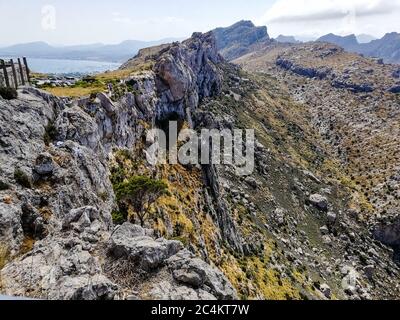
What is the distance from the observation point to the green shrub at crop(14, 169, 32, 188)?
24.0 m

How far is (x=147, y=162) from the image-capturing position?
202ft

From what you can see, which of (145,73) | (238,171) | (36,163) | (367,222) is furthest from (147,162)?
(367,222)

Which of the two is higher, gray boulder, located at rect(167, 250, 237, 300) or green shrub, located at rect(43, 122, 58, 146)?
green shrub, located at rect(43, 122, 58, 146)

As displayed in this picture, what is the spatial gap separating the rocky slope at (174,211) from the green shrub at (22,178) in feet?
0.31

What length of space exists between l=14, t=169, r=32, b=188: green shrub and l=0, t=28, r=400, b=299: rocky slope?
95 mm

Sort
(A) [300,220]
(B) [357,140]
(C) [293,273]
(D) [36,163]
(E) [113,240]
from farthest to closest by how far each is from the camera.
Answer: (B) [357,140]
(A) [300,220]
(C) [293,273]
(D) [36,163]
(E) [113,240]

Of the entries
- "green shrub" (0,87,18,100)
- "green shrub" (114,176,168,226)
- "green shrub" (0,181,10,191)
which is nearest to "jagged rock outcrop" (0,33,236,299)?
"green shrub" (0,181,10,191)

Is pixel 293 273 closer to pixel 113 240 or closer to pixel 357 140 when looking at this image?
pixel 113 240

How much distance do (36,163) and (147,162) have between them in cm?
3499

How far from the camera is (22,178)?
24.2m

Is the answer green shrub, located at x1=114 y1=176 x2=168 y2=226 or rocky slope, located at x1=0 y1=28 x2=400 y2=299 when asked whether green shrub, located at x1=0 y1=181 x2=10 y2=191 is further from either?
green shrub, located at x1=114 y1=176 x2=168 y2=226

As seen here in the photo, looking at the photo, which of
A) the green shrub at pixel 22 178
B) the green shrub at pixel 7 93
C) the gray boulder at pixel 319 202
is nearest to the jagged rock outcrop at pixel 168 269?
the green shrub at pixel 22 178

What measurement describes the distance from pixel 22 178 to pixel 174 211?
31163 mm

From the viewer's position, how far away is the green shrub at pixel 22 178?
24.0 metres
